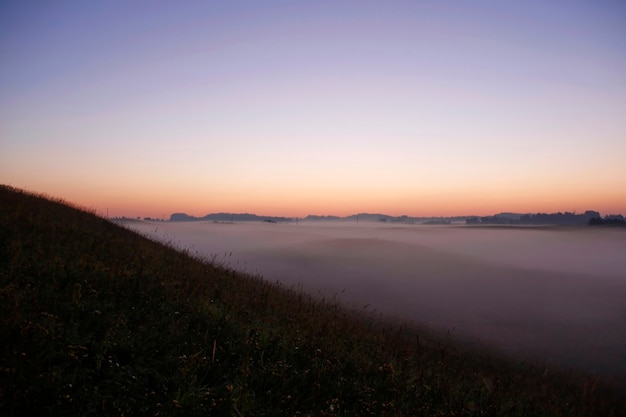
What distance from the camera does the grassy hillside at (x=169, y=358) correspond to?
4355 millimetres

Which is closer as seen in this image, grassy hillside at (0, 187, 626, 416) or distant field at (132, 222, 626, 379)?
grassy hillside at (0, 187, 626, 416)

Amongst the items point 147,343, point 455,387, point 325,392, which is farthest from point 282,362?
point 455,387

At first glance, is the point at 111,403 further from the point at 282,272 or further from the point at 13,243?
the point at 282,272

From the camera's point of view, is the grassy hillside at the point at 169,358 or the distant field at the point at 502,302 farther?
the distant field at the point at 502,302

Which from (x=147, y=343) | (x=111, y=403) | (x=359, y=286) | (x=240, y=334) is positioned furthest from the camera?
(x=359, y=286)

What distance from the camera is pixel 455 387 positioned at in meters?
7.65

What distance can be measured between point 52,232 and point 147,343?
8.17 meters

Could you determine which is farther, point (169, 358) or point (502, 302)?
point (502, 302)

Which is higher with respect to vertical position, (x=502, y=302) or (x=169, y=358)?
(x=169, y=358)

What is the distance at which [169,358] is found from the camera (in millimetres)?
5418

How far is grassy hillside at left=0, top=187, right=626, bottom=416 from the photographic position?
14.3ft

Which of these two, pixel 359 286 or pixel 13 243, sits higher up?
pixel 13 243

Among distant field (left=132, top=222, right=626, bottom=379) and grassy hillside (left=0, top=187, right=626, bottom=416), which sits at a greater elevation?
grassy hillside (left=0, top=187, right=626, bottom=416)

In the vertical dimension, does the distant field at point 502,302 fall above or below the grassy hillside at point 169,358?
below
